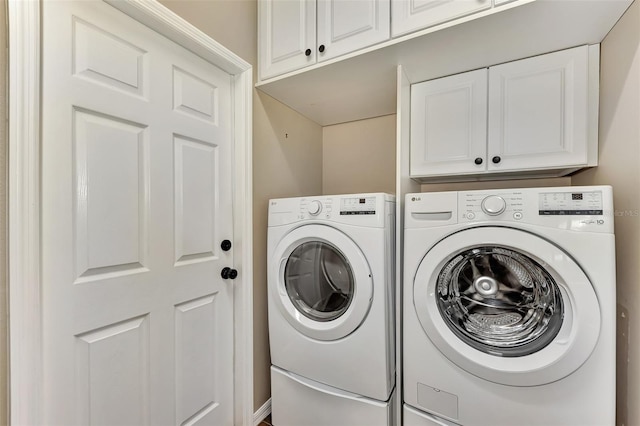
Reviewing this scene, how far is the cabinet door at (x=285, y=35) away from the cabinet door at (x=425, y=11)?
1.30ft

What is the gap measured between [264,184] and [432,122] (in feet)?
3.16

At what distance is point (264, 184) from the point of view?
163cm

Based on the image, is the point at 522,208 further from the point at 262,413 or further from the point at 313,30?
the point at 262,413

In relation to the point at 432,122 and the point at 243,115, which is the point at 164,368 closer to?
the point at 243,115

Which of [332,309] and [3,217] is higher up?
[3,217]

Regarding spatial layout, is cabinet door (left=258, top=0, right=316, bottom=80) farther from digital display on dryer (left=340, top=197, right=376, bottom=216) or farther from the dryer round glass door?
the dryer round glass door

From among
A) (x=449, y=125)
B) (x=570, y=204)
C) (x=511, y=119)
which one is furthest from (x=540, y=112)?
(x=570, y=204)

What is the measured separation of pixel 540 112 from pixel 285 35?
1260 mm

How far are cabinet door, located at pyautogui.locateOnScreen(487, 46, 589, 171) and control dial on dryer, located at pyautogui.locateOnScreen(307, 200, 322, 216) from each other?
85 centimetres

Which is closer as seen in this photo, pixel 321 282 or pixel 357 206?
pixel 357 206

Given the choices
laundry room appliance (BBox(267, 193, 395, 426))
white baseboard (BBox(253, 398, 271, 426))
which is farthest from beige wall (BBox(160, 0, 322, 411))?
laundry room appliance (BBox(267, 193, 395, 426))

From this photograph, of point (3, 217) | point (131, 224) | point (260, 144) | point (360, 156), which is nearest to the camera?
point (3, 217)

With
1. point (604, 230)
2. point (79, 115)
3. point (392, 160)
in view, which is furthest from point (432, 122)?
point (79, 115)

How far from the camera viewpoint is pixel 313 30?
139cm
